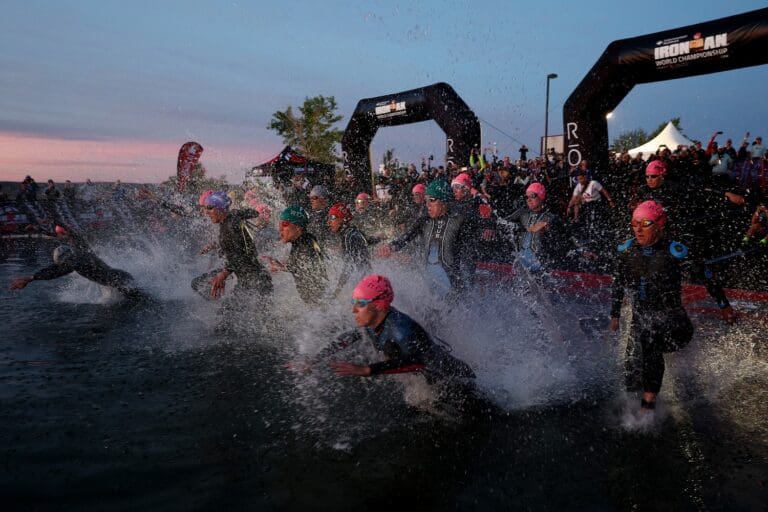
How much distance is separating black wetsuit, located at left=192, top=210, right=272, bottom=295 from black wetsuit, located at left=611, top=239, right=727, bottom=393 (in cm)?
447

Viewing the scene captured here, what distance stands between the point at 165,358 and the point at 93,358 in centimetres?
81

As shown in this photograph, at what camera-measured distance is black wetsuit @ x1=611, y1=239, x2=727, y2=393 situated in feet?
12.1

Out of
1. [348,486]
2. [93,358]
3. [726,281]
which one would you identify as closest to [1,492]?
[348,486]

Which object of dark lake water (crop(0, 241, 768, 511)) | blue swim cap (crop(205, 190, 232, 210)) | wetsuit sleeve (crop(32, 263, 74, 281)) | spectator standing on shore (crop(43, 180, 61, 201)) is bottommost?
dark lake water (crop(0, 241, 768, 511))

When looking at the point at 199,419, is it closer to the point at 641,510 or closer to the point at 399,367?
the point at 399,367

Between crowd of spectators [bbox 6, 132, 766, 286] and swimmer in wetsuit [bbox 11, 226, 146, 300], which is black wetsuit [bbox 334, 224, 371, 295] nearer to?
crowd of spectators [bbox 6, 132, 766, 286]

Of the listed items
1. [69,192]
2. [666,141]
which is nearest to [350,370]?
[666,141]

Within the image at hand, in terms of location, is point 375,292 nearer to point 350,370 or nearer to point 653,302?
point 350,370

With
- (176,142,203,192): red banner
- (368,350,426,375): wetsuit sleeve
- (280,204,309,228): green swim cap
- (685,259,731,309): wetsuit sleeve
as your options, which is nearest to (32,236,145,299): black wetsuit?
(280,204,309,228): green swim cap

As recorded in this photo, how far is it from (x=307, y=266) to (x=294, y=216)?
62 centimetres

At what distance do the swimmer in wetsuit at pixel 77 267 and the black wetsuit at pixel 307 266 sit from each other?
3.67m

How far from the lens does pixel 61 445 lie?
364 centimetres

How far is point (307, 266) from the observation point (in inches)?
232

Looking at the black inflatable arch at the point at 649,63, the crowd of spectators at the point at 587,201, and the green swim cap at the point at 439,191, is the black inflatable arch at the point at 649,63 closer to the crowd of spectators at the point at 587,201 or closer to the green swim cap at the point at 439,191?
the crowd of spectators at the point at 587,201
